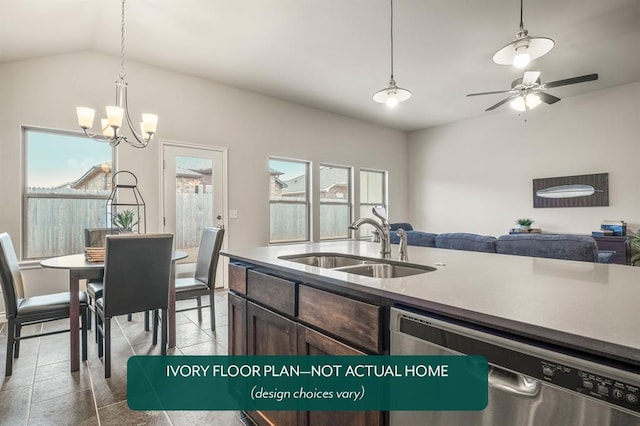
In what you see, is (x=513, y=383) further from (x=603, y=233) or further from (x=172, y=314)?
(x=603, y=233)

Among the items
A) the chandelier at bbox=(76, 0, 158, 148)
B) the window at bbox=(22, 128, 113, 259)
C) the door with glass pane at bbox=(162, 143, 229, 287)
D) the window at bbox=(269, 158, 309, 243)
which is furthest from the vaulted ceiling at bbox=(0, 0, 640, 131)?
the window at bbox=(269, 158, 309, 243)

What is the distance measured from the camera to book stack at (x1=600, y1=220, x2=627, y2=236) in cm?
459

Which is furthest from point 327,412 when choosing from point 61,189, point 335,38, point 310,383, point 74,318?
point 61,189

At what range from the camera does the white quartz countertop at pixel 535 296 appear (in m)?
0.67

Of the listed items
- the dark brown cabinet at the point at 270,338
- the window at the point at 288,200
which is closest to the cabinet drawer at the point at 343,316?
the dark brown cabinet at the point at 270,338

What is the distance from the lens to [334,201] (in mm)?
6340

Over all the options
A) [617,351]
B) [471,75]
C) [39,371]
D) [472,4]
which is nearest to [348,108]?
[471,75]

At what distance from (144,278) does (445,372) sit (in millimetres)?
2207

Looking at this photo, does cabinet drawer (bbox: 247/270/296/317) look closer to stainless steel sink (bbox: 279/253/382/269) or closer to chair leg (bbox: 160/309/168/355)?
stainless steel sink (bbox: 279/253/382/269)

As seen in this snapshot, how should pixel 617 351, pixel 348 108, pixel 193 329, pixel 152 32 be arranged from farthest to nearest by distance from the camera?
pixel 348 108 → pixel 152 32 → pixel 193 329 → pixel 617 351

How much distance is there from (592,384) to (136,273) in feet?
8.24

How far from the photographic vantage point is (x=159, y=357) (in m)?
2.52

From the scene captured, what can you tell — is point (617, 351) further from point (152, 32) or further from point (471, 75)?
point (471, 75)

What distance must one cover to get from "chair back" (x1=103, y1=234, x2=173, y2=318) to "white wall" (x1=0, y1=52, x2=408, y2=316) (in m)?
2.06
